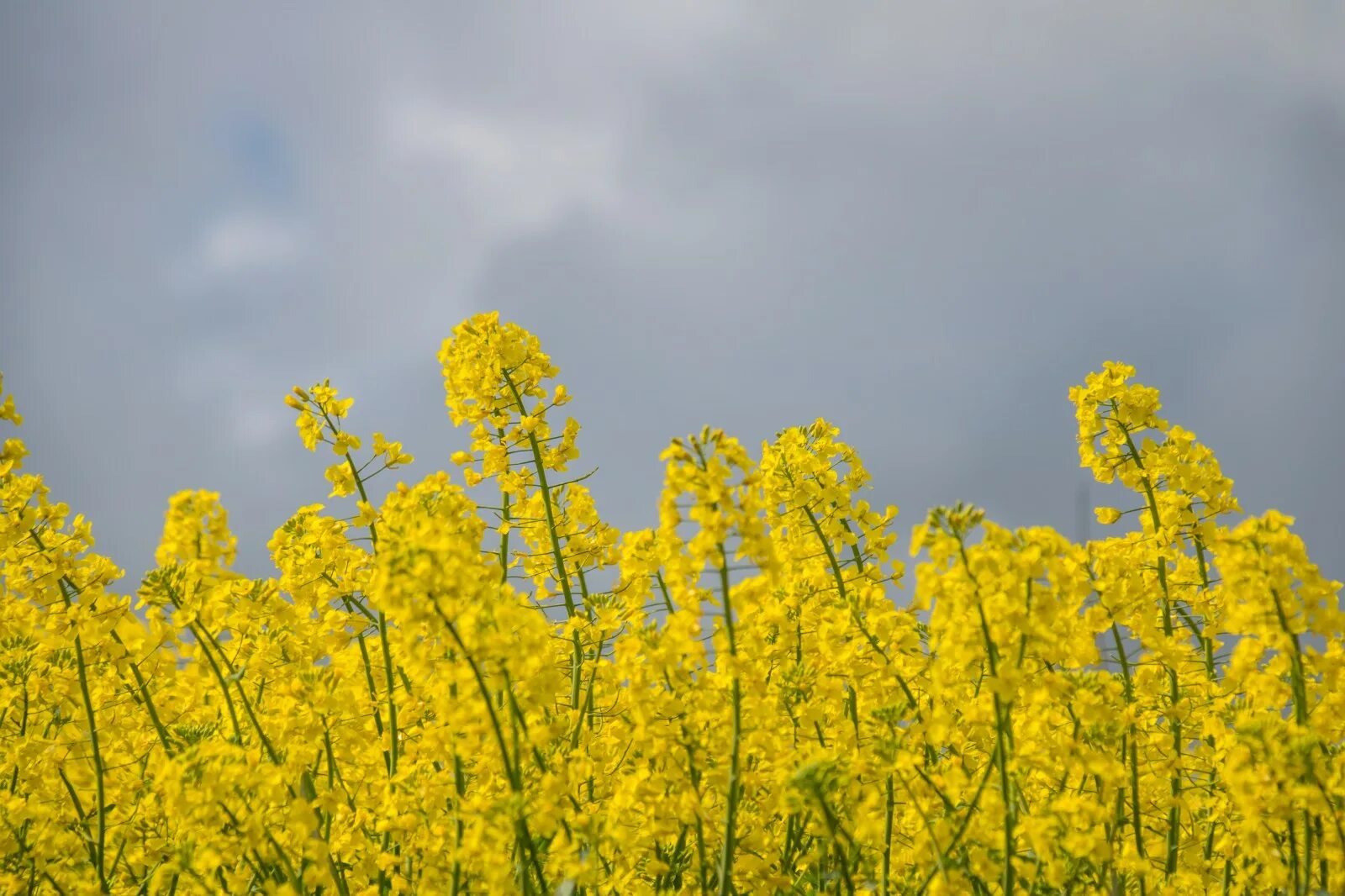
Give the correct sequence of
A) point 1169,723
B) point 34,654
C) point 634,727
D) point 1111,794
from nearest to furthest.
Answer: point 634,727, point 1111,794, point 1169,723, point 34,654

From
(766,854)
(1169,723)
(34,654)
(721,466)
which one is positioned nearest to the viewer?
(721,466)

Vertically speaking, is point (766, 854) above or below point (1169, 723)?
below

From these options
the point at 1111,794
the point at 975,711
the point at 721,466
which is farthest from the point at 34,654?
the point at 1111,794

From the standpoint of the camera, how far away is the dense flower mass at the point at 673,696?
3.16 metres

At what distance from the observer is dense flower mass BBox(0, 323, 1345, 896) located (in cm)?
316

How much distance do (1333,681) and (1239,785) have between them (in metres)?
0.71

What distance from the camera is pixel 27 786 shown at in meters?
5.04

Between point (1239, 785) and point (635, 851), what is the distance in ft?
6.14

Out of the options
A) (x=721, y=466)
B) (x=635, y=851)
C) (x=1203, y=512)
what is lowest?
(x=635, y=851)

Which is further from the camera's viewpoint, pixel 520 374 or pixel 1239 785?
pixel 520 374

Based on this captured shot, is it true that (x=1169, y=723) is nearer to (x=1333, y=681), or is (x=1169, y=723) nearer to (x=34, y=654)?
(x=1333, y=681)

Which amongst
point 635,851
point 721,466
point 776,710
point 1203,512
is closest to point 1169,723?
point 1203,512

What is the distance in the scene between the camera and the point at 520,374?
17.4 ft

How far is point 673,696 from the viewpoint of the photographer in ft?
11.2
